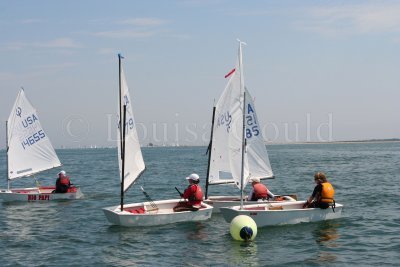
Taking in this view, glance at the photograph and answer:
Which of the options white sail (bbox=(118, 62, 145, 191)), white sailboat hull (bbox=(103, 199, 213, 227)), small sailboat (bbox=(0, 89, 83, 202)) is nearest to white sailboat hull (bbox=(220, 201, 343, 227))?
white sailboat hull (bbox=(103, 199, 213, 227))

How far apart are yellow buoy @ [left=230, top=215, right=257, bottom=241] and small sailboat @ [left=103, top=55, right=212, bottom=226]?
2813 mm

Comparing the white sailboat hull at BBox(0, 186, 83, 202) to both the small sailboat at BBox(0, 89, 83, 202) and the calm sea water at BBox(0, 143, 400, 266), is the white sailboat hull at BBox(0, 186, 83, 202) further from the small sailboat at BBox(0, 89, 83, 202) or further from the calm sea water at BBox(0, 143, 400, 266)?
the calm sea water at BBox(0, 143, 400, 266)

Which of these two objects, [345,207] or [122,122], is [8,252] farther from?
[345,207]

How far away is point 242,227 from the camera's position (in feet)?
52.7

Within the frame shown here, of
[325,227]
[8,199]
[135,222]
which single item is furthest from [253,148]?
[8,199]

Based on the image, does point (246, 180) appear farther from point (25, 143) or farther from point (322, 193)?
point (25, 143)

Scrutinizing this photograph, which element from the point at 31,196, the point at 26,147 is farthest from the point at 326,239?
the point at 26,147

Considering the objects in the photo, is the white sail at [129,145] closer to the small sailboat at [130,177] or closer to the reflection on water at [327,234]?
the small sailboat at [130,177]

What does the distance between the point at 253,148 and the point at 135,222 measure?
5.80m

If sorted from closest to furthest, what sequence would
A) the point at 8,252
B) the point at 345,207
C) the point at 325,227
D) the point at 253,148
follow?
the point at 8,252, the point at 325,227, the point at 253,148, the point at 345,207

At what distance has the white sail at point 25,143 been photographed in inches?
1125

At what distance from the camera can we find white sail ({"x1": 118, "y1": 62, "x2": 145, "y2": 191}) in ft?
58.8

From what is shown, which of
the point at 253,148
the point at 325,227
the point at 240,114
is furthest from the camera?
the point at 253,148

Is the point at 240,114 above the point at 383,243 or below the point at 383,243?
above
